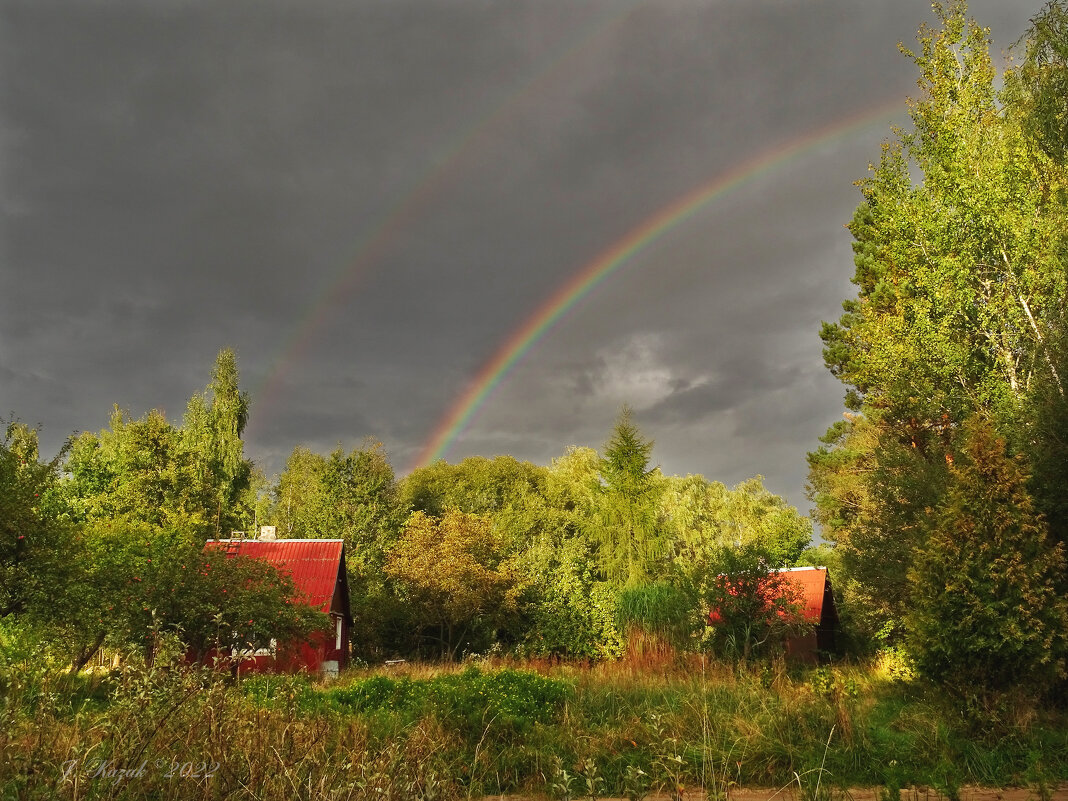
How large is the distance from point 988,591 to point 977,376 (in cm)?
903

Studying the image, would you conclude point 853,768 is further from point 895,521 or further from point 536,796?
point 895,521

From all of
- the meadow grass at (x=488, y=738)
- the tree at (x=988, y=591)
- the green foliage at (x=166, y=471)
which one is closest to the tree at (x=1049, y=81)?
the tree at (x=988, y=591)

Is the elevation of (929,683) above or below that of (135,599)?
below

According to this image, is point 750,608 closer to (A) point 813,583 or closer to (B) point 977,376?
(B) point 977,376

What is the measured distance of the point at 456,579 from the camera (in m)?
28.1

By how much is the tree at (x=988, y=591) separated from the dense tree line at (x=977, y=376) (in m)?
0.03

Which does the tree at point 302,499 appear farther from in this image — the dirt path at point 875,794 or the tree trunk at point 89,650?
the dirt path at point 875,794

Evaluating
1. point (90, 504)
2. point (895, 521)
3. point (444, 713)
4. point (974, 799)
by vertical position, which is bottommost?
point (974, 799)

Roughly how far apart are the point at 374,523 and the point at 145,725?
40.5m

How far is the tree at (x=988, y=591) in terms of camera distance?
1175 centimetres

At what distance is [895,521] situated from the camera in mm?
20297

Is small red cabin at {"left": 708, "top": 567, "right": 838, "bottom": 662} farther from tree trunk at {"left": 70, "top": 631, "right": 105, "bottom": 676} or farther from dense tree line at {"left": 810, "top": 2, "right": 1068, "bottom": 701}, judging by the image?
tree trunk at {"left": 70, "top": 631, "right": 105, "bottom": 676}

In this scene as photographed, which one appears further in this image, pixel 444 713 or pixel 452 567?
pixel 452 567

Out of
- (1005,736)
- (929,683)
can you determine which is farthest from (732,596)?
(1005,736)
